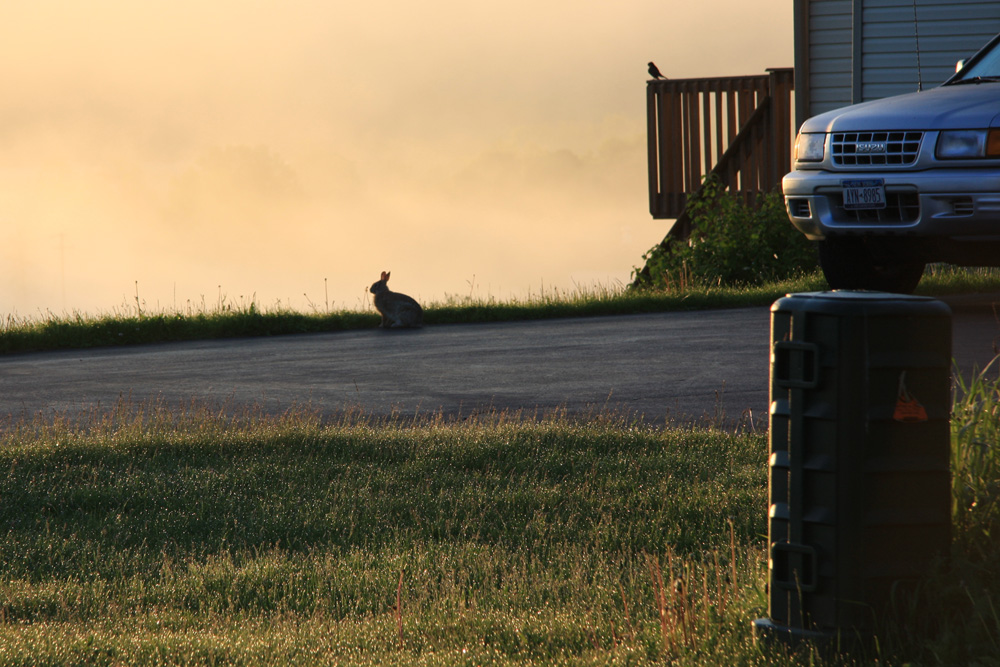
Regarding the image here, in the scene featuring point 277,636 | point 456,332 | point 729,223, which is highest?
point 729,223

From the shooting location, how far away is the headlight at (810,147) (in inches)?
391

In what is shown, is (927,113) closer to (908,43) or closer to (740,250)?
(740,250)

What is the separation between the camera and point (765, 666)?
3316 mm

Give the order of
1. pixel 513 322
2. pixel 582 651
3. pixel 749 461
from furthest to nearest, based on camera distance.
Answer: pixel 513 322 → pixel 749 461 → pixel 582 651

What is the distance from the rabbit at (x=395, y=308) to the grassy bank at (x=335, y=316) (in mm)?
557

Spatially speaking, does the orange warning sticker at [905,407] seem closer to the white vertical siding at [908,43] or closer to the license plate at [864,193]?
the license plate at [864,193]

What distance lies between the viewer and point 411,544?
5.37 metres

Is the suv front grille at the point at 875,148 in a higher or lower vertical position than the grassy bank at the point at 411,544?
higher

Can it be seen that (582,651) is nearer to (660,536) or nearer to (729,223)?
(660,536)

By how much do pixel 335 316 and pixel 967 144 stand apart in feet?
26.1

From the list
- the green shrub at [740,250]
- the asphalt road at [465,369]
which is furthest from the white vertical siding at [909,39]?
the asphalt road at [465,369]

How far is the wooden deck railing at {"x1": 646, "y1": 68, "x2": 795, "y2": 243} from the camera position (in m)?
18.1

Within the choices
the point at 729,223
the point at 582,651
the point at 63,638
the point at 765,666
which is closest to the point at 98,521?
the point at 63,638

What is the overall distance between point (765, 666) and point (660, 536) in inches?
78.4
